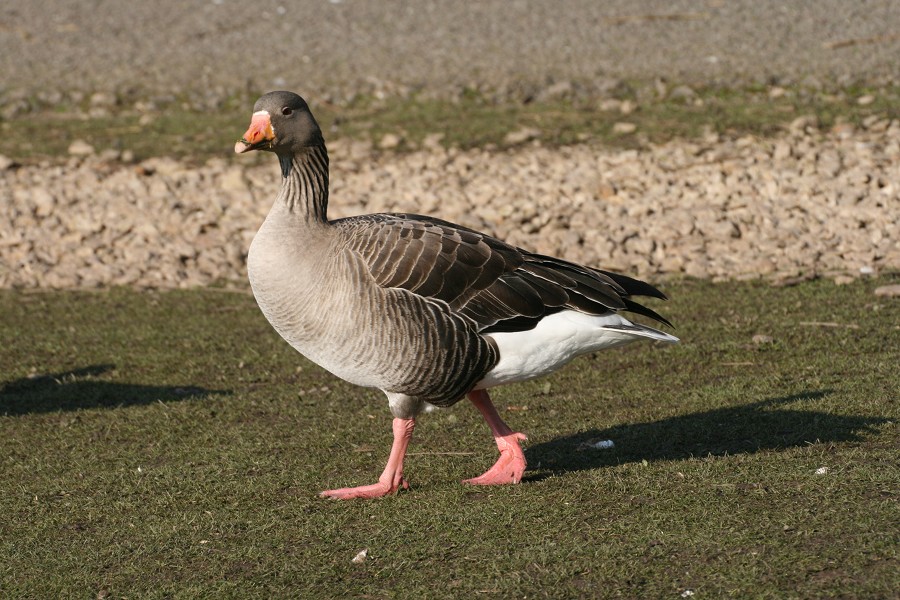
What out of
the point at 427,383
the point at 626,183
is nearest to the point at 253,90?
the point at 626,183

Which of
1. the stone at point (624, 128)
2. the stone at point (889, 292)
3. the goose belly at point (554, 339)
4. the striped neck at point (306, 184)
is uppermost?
the striped neck at point (306, 184)

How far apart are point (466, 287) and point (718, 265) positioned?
5.51 m

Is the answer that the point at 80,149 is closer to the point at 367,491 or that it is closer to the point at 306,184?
the point at 306,184

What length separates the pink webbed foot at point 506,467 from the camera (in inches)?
254

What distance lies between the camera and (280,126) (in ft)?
20.4

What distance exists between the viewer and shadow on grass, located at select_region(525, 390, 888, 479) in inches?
268

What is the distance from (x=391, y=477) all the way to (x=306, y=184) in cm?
171

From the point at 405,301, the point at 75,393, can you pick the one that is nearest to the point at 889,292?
the point at 405,301

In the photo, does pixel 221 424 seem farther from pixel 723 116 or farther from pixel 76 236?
pixel 723 116

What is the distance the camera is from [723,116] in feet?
47.8

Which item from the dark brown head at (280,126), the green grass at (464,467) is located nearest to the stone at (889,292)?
the green grass at (464,467)

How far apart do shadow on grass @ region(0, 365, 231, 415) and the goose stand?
264cm

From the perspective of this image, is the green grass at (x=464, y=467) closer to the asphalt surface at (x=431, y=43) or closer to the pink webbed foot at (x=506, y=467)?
the pink webbed foot at (x=506, y=467)

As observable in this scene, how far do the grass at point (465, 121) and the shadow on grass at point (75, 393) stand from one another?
5.65 m
